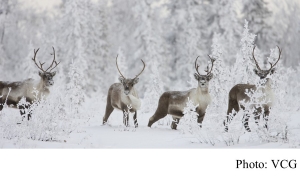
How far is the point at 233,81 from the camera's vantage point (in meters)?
10.7

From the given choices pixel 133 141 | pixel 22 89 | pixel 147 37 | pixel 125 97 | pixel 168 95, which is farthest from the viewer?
pixel 147 37

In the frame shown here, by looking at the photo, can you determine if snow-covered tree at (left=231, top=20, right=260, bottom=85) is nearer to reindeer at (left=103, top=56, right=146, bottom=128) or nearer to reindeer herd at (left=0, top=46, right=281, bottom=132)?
reindeer herd at (left=0, top=46, right=281, bottom=132)

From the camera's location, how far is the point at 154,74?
42.4 feet

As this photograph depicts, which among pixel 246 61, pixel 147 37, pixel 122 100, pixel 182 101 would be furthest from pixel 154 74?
pixel 147 37

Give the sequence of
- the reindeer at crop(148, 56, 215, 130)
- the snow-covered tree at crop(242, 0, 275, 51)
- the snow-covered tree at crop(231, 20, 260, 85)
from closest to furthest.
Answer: the reindeer at crop(148, 56, 215, 130) → the snow-covered tree at crop(231, 20, 260, 85) → the snow-covered tree at crop(242, 0, 275, 51)

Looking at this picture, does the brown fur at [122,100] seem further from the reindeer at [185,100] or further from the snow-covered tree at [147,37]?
the snow-covered tree at [147,37]

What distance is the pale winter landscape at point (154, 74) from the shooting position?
5.97 meters

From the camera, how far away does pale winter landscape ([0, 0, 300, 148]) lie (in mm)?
5973

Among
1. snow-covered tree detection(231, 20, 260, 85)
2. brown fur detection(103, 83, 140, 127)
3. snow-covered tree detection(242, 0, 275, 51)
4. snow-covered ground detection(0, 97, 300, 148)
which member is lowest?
snow-covered ground detection(0, 97, 300, 148)

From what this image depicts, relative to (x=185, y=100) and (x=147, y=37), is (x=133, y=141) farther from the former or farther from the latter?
(x=147, y=37)

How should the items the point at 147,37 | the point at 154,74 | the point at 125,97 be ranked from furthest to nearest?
1. the point at 147,37
2. the point at 154,74
3. the point at 125,97

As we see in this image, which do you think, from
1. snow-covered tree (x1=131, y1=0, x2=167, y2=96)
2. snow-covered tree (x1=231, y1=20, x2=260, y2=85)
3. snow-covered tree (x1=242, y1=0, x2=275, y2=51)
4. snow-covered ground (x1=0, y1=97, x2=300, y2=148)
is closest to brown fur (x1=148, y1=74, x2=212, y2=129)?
snow-covered ground (x1=0, y1=97, x2=300, y2=148)

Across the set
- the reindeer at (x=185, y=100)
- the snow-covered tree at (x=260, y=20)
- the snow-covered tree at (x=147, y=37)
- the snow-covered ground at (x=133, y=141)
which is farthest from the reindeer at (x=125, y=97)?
the snow-covered tree at (x=147, y=37)
